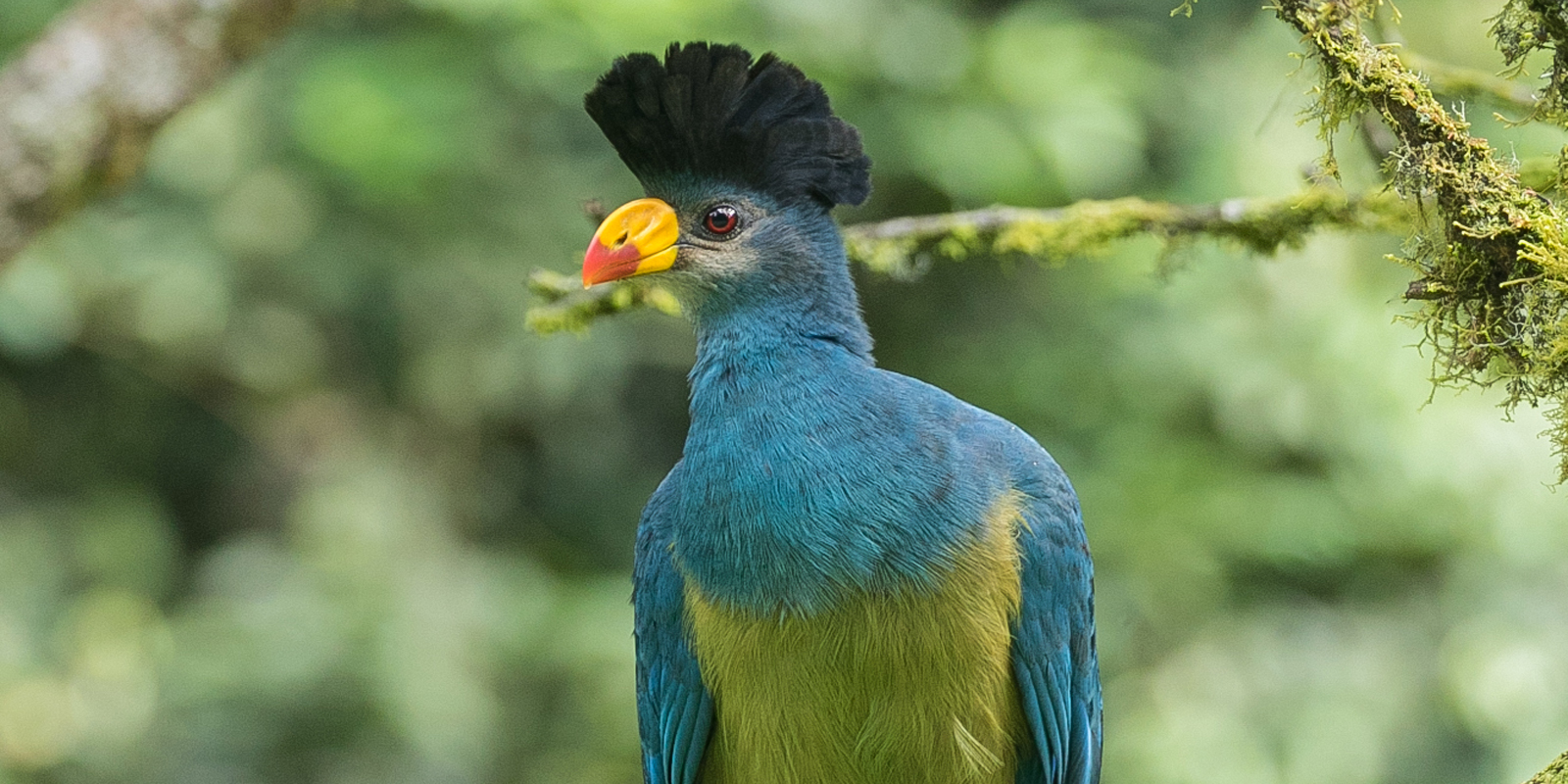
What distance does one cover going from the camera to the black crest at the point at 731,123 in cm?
A: 324

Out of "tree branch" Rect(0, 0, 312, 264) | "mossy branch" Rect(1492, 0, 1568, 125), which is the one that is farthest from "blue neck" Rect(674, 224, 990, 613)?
"tree branch" Rect(0, 0, 312, 264)

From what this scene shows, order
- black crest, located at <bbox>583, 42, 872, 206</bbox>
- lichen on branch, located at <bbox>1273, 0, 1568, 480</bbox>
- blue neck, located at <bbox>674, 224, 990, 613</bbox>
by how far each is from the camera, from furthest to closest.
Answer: black crest, located at <bbox>583, 42, 872, 206</bbox>
blue neck, located at <bbox>674, 224, 990, 613</bbox>
lichen on branch, located at <bbox>1273, 0, 1568, 480</bbox>

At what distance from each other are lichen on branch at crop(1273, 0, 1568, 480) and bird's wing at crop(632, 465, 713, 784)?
5.30ft

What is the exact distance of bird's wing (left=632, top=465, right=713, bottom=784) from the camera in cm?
342

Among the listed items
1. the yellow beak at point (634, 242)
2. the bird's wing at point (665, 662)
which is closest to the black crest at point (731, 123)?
the yellow beak at point (634, 242)

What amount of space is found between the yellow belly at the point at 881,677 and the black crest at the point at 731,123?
2.73 ft

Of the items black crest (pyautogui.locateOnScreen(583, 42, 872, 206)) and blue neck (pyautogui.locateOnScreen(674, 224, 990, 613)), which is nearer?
blue neck (pyautogui.locateOnScreen(674, 224, 990, 613))

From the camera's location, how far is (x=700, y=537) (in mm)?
3127

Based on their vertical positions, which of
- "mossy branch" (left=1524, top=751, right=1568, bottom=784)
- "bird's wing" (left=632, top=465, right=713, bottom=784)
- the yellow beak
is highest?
the yellow beak

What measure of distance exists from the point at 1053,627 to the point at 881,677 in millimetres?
505

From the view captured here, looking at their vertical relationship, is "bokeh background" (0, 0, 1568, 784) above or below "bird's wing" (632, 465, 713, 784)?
above

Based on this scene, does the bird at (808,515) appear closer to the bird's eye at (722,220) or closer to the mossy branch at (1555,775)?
the bird's eye at (722,220)

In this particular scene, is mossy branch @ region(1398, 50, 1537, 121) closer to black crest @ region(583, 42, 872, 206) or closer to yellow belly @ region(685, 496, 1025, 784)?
black crest @ region(583, 42, 872, 206)

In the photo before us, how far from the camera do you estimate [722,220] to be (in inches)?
133
